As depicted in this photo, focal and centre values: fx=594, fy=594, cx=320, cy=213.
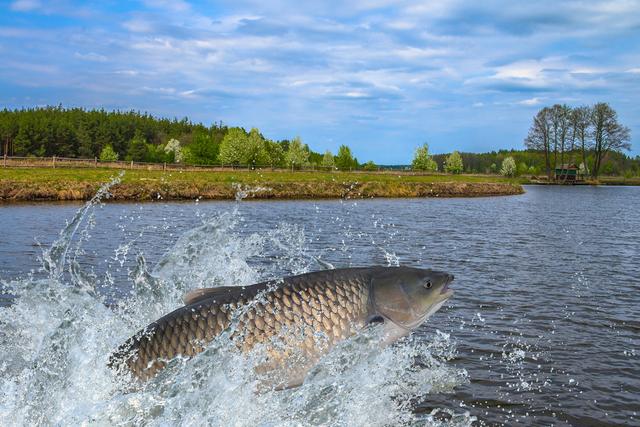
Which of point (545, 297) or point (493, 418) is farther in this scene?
point (545, 297)

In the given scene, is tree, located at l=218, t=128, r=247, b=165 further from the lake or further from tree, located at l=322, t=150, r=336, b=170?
the lake

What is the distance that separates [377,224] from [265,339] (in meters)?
23.6

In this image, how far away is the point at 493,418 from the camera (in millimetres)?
6496

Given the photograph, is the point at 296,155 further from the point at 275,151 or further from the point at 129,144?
the point at 129,144

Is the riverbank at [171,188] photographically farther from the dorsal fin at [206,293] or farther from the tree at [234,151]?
the tree at [234,151]

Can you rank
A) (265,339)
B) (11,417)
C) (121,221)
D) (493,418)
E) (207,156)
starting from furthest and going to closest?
(207,156) → (121,221) → (493,418) → (11,417) → (265,339)

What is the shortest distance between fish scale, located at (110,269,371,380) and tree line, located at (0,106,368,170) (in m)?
87.8

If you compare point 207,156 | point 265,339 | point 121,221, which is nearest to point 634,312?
point 265,339

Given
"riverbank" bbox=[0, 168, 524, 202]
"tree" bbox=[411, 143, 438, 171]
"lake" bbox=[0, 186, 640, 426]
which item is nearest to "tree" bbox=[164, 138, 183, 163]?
"tree" bbox=[411, 143, 438, 171]

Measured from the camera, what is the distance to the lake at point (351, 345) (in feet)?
16.1

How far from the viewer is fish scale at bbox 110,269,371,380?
4.45 m

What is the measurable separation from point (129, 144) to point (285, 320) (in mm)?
144724

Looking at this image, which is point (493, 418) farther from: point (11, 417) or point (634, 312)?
point (634, 312)

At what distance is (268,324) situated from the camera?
4.51 m
